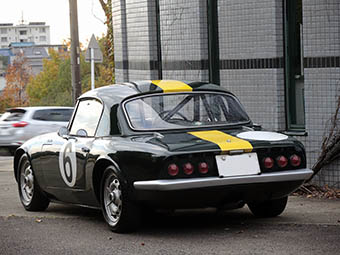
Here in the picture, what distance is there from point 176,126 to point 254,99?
3.85 meters

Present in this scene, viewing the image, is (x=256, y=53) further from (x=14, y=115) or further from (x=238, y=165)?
(x=14, y=115)

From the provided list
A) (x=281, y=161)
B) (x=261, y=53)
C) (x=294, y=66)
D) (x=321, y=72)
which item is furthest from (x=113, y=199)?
(x=294, y=66)

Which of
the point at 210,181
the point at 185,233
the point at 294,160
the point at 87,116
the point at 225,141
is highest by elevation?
the point at 87,116

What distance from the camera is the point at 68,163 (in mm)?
8750

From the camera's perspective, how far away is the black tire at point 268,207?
329 inches

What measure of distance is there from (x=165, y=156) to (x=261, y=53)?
4.73 meters

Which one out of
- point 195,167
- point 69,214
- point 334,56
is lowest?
point 69,214

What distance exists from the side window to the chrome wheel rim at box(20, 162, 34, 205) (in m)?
1.17

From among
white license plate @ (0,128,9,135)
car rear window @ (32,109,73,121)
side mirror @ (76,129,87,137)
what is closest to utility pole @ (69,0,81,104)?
car rear window @ (32,109,73,121)

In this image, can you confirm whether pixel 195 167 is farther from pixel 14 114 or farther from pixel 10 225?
pixel 14 114

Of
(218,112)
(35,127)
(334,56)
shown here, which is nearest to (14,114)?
(35,127)

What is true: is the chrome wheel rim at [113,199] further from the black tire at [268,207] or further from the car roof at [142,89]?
the black tire at [268,207]

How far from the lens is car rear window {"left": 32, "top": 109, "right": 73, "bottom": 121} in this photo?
704 inches

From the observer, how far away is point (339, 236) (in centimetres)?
718
